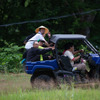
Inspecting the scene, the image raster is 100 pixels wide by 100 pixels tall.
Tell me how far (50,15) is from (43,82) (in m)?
9.54

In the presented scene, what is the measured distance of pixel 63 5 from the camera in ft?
55.1

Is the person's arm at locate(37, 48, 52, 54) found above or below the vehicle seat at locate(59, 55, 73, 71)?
above

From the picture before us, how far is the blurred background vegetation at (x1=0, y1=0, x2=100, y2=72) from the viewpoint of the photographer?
52.2 feet

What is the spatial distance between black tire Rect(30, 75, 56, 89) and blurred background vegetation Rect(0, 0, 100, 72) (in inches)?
331

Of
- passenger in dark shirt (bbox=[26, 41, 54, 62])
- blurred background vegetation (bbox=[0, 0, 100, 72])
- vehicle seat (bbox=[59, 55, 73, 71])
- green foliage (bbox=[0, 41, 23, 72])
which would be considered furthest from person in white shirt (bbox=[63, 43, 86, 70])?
blurred background vegetation (bbox=[0, 0, 100, 72])

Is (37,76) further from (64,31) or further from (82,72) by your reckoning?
(64,31)

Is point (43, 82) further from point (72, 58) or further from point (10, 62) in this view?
point (10, 62)

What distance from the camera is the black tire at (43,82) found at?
23.4 feet

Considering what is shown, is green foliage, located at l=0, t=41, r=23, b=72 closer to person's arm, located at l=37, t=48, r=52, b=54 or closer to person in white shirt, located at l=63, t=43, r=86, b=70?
person in white shirt, located at l=63, t=43, r=86, b=70

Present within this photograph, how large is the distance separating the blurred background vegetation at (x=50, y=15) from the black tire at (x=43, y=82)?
841 cm

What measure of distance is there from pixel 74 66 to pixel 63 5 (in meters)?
9.72

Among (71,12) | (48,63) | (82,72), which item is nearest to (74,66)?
(82,72)

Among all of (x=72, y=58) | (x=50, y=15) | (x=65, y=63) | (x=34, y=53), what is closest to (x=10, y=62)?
(x=50, y=15)

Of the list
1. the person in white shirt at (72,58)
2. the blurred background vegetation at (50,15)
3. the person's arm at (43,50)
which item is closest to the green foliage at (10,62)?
the blurred background vegetation at (50,15)
